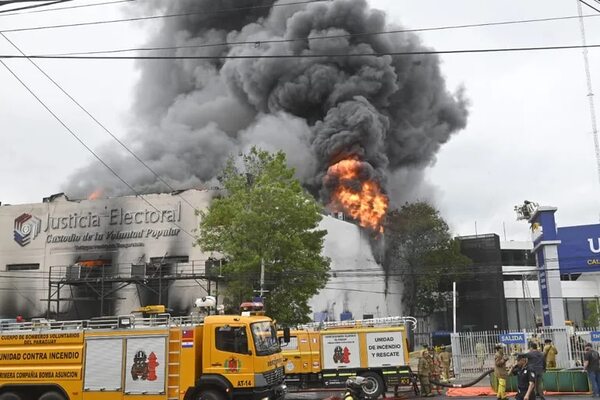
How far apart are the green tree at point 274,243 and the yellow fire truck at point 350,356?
5657 mm

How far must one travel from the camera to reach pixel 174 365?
41.4 feet

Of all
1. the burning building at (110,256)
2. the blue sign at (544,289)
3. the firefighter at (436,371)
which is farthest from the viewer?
the burning building at (110,256)

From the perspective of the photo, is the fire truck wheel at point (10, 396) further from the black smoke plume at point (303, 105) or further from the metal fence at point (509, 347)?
the black smoke plume at point (303, 105)

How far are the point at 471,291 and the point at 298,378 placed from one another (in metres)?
40.9

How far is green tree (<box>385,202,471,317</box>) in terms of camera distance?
51812mm

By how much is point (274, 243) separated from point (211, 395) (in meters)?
12.8

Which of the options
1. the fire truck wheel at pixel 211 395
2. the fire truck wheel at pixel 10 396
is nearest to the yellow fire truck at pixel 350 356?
the fire truck wheel at pixel 211 395

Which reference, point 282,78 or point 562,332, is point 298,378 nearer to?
point 562,332

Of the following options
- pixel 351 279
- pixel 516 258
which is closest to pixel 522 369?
pixel 351 279

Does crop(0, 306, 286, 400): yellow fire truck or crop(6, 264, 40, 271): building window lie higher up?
crop(6, 264, 40, 271): building window

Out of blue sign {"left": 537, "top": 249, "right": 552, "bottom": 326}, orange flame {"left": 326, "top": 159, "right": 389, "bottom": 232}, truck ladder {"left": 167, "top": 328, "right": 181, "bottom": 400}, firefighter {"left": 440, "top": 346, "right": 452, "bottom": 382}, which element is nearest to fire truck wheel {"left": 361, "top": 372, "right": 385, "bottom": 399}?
firefighter {"left": 440, "top": 346, "right": 452, "bottom": 382}

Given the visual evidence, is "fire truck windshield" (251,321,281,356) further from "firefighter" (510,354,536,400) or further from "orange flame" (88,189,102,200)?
"orange flame" (88,189,102,200)

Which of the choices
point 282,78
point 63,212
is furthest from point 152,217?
point 282,78

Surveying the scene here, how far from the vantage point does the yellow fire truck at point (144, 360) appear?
12469mm
